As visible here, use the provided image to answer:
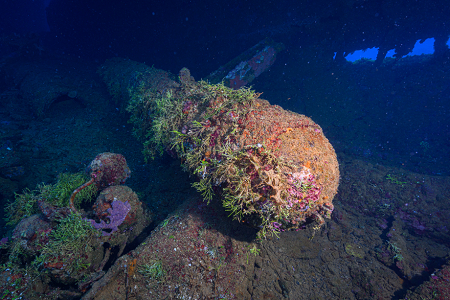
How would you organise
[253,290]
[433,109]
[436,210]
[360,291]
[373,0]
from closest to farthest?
[253,290] → [360,291] → [436,210] → [373,0] → [433,109]

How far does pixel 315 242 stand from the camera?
4.88 meters

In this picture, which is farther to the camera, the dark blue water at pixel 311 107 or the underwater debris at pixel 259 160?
the dark blue water at pixel 311 107

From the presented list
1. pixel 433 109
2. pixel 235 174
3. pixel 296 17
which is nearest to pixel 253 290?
pixel 235 174

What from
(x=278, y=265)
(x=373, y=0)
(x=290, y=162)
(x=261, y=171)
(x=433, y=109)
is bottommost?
(x=278, y=265)

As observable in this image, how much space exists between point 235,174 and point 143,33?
1380 centimetres

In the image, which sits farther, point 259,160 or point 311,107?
point 311,107

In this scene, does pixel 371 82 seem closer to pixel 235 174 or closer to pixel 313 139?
pixel 313 139

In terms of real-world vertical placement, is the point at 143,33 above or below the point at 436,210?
above

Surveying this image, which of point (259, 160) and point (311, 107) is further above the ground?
point (311, 107)

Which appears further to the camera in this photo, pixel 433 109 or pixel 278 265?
pixel 433 109

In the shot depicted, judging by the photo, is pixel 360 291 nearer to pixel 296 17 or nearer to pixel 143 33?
pixel 296 17

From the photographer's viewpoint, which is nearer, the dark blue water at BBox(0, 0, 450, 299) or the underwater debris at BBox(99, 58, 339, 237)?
the underwater debris at BBox(99, 58, 339, 237)

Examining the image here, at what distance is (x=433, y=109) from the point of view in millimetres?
11242

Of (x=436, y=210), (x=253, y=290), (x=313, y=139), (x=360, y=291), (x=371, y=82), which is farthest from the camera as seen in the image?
(x=371, y=82)
